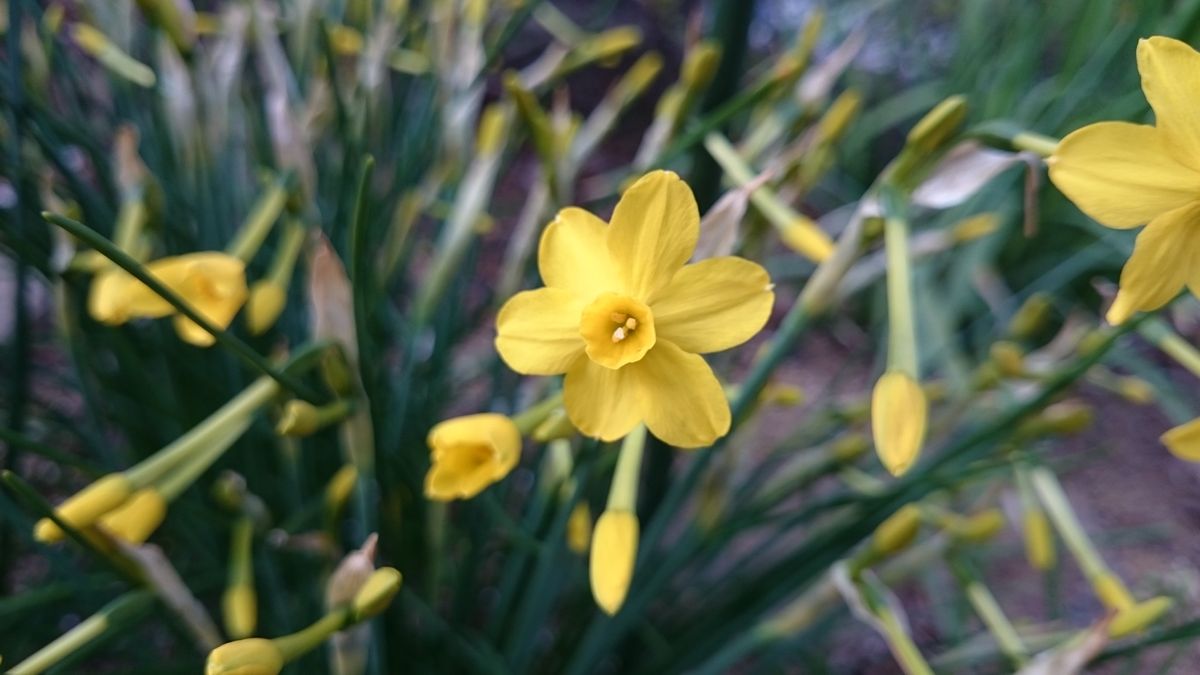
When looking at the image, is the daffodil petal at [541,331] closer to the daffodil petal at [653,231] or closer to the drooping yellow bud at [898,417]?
the daffodil petal at [653,231]

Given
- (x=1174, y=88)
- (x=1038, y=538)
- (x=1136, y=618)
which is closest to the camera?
(x=1174, y=88)

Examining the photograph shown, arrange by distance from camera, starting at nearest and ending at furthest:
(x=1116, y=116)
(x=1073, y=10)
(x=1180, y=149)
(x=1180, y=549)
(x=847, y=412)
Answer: (x=1180, y=149) < (x=1116, y=116) < (x=847, y=412) < (x=1180, y=549) < (x=1073, y=10)

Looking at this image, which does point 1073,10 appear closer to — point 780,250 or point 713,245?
point 780,250

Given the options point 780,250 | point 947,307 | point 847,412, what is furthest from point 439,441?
point 780,250

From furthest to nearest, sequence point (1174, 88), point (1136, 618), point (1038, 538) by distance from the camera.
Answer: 1. point (1038, 538)
2. point (1136, 618)
3. point (1174, 88)

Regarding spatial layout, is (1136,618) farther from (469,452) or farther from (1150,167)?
(469,452)

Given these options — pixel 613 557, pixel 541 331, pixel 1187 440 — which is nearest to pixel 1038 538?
pixel 1187 440
